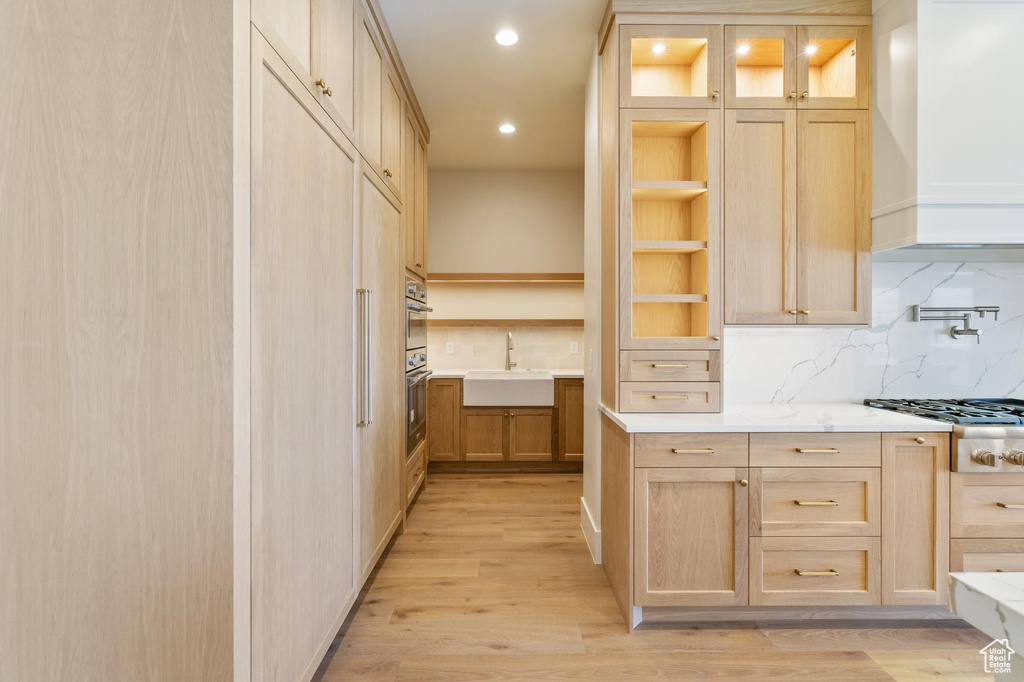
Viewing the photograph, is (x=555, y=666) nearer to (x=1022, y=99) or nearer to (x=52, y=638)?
(x=52, y=638)

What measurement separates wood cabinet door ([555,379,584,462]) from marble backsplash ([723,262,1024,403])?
2002 millimetres

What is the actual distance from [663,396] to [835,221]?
1162 millimetres

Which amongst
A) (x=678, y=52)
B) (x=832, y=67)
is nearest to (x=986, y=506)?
(x=832, y=67)

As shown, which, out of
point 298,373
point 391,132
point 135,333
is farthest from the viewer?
point 391,132

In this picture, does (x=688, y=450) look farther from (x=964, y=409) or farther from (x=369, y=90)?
(x=369, y=90)

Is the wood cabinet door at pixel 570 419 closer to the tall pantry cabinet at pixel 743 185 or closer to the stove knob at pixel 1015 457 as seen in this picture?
the tall pantry cabinet at pixel 743 185

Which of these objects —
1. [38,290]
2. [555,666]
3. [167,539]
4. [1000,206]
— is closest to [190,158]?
[38,290]

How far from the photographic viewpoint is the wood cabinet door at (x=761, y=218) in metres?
2.36

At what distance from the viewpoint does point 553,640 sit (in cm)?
206

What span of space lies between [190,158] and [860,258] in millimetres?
2679

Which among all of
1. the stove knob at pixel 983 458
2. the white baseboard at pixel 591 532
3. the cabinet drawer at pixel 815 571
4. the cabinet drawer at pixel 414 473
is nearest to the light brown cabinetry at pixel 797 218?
the stove knob at pixel 983 458

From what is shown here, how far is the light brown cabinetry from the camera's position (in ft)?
7.77

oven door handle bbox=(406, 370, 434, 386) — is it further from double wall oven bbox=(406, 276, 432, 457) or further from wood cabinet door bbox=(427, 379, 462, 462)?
wood cabinet door bbox=(427, 379, 462, 462)

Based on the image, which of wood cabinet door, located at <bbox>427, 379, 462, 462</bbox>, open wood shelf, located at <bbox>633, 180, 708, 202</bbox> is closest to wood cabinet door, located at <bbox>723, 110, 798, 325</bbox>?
open wood shelf, located at <bbox>633, 180, 708, 202</bbox>
